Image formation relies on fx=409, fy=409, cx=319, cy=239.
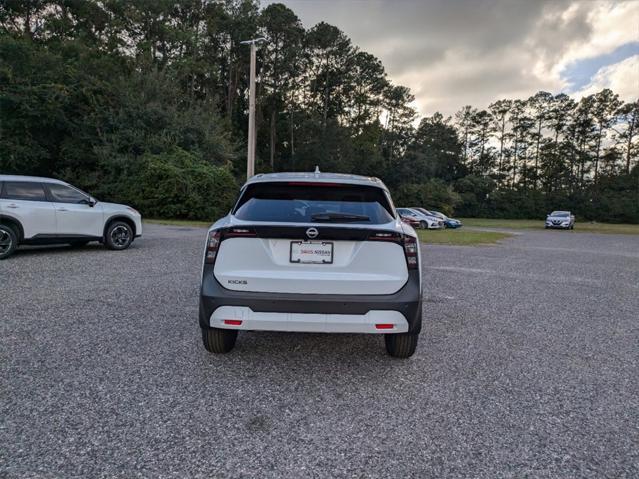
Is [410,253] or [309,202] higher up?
[309,202]

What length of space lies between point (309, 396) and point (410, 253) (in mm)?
1331

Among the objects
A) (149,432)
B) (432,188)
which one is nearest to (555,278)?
(149,432)

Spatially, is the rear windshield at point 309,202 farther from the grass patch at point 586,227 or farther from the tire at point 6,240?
the grass patch at point 586,227

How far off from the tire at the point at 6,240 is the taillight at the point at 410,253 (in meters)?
8.12

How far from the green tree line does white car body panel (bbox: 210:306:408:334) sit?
18806mm

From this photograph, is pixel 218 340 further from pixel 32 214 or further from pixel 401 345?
pixel 32 214

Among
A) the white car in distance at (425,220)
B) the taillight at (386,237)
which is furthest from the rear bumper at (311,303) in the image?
the white car in distance at (425,220)

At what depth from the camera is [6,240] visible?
791 cm

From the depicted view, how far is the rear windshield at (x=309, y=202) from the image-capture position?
3330mm

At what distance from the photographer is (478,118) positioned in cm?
7438

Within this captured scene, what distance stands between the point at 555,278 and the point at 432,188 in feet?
142

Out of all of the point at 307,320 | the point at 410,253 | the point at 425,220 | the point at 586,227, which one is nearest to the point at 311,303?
the point at 307,320

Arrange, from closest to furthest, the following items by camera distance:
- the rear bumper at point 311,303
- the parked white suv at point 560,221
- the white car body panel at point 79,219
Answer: the rear bumper at point 311,303 < the white car body panel at point 79,219 < the parked white suv at point 560,221

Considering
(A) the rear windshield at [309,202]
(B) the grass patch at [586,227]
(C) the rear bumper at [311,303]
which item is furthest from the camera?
(B) the grass patch at [586,227]
